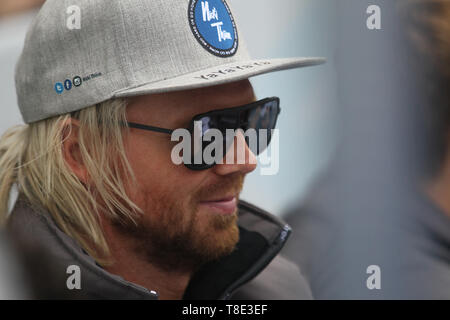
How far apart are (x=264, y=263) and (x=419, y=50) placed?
3.08ft

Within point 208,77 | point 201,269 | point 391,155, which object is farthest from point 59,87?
point 391,155

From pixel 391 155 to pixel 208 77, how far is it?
0.92 meters

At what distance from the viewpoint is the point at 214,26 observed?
4.15 ft

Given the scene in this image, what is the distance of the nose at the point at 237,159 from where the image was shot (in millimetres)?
1312

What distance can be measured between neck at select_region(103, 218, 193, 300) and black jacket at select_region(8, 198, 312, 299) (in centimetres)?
9

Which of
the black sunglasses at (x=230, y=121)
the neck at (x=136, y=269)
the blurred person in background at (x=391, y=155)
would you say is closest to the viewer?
the black sunglasses at (x=230, y=121)

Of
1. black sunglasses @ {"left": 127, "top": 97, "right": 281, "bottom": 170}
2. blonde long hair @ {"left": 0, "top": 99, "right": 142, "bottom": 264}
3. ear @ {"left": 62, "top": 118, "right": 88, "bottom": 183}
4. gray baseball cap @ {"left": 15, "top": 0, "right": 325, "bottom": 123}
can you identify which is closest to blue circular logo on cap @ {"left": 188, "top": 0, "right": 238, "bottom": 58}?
gray baseball cap @ {"left": 15, "top": 0, "right": 325, "bottom": 123}

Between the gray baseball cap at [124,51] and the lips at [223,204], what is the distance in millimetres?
344

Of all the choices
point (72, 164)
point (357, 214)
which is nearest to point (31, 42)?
point (72, 164)

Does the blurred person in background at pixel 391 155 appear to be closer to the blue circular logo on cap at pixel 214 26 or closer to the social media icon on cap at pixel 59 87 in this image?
the blue circular logo on cap at pixel 214 26

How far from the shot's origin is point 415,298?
1.60 metres

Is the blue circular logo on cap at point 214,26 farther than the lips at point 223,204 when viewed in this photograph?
No

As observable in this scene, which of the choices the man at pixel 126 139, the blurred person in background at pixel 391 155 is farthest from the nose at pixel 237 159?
the blurred person in background at pixel 391 155

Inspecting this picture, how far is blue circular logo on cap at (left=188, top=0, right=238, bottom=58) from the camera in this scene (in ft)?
4.07
